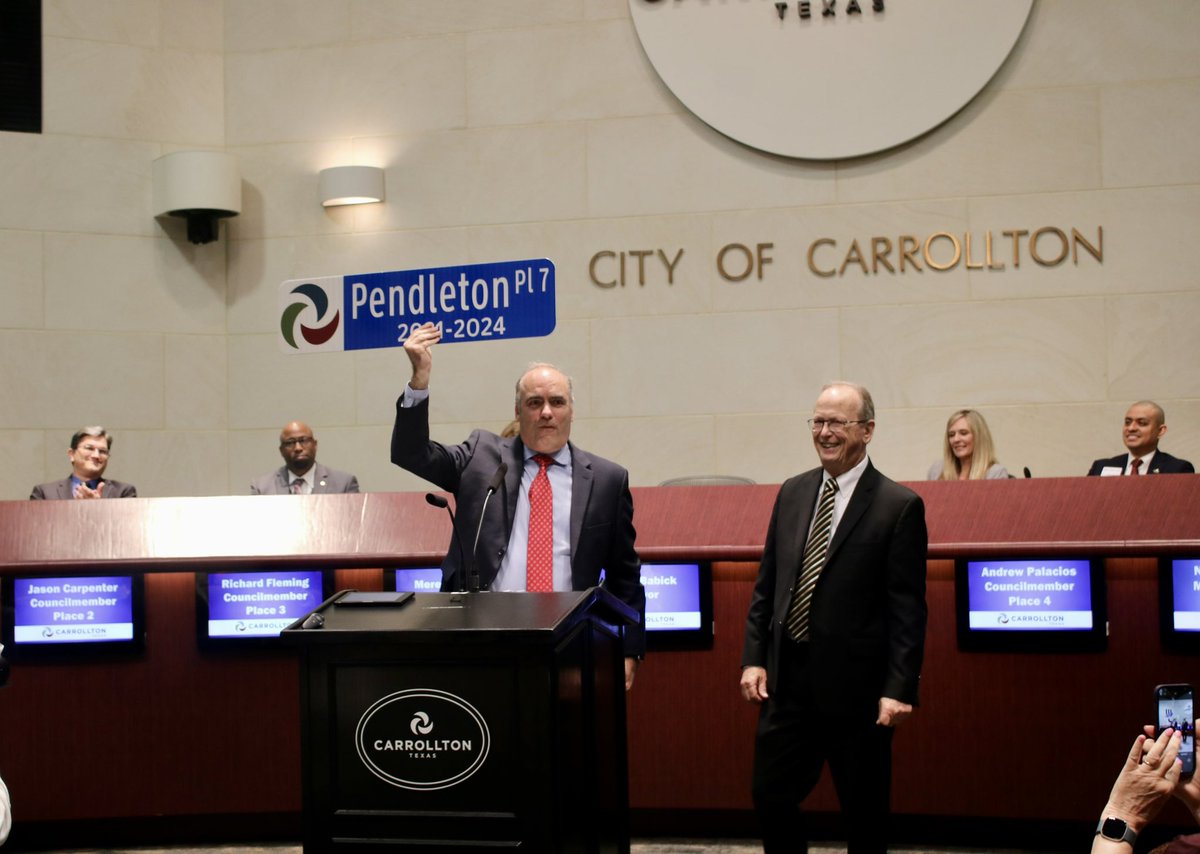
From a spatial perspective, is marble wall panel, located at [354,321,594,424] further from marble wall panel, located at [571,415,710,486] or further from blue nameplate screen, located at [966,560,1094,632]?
blue nameplate screen, located at [966,560,1094,632]

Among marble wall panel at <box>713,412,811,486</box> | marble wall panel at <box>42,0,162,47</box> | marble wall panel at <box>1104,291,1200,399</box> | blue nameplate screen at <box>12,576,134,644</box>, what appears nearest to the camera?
blue nameplate screen at <box>12,576,134,644</box>

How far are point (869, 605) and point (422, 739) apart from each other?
4.98 ft

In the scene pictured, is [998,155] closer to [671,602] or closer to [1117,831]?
[671,602]

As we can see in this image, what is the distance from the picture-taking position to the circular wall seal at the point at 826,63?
23.2 ft

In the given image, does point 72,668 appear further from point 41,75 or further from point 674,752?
point 41,75

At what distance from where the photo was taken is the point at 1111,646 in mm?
4371

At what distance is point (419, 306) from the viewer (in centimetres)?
379

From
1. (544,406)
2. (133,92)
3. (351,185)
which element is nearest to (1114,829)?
(544,406)

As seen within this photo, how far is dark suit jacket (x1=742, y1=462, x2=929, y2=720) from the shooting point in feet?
11.1

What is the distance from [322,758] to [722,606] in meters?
2.48

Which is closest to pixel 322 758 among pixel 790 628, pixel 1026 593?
pixel 790 628

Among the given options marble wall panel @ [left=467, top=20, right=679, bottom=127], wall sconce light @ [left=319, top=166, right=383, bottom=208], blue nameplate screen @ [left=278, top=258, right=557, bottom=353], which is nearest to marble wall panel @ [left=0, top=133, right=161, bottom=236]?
wall sconce light @ [left=319, top=166, right=383, bottom=208]

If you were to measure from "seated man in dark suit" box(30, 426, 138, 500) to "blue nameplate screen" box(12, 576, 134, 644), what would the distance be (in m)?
1.41

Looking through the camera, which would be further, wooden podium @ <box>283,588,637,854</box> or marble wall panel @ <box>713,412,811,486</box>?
marble wall panel @ <box>713,412,811,486</box>
